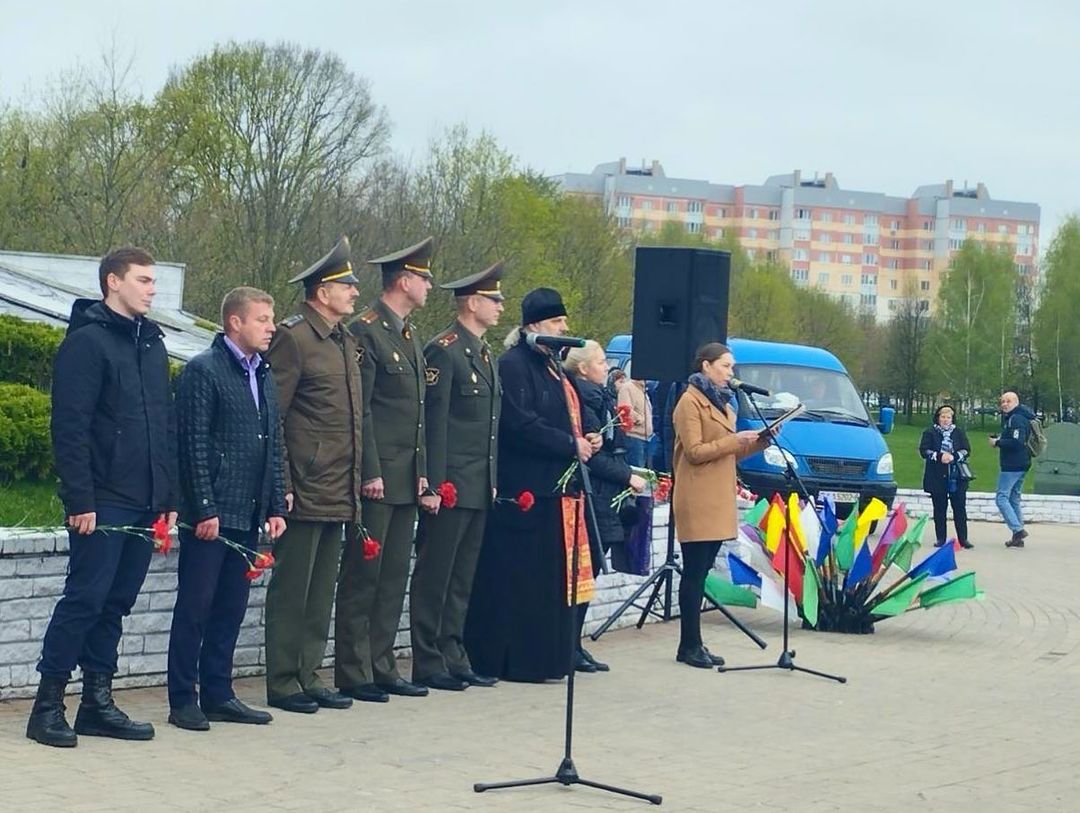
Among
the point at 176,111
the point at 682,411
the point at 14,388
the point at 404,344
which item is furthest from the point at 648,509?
the point at 176,111

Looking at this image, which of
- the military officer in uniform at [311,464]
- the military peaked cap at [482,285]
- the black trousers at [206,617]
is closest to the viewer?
the black trousers at [206,617]

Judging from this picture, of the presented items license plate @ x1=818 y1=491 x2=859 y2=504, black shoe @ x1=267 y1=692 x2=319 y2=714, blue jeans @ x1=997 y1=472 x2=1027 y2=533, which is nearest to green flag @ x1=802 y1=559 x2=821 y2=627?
black shoe @ x1=267 y1=692 x2=319 y2=714

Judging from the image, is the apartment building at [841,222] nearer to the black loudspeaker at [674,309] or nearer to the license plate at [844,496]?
the license plate at [844,496]

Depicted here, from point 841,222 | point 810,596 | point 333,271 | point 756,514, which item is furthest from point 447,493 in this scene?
point 841,222

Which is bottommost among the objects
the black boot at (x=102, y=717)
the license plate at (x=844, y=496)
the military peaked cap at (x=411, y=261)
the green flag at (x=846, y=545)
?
the black boot at (x=102, y=717)

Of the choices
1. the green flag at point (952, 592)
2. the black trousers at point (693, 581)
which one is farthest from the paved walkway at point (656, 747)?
the green flag at point (952, 592)

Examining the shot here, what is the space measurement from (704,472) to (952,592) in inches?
108

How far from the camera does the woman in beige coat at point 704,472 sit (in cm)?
1088

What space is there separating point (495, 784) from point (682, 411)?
13.7 ft

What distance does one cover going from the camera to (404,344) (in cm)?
946

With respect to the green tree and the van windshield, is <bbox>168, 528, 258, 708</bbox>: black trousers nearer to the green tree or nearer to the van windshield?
the van windshield

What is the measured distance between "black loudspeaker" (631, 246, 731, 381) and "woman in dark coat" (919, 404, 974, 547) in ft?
30.4

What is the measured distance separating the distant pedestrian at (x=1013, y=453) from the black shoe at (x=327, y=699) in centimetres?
1508

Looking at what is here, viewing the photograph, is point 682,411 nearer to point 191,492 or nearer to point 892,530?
point 892,530
